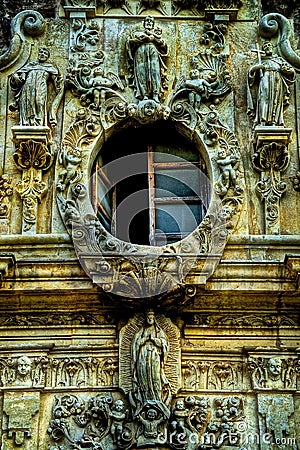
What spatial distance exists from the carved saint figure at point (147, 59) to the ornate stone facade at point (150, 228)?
22mm

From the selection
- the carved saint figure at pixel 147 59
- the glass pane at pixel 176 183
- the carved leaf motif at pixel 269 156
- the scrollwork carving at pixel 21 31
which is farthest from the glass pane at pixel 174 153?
the scrollwork carving at pixel 21 31

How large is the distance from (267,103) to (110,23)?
2.15 metres

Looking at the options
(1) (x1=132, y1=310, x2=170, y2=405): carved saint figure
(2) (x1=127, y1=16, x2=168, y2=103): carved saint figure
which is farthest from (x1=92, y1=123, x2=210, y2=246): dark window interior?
(1) (x1=132, y1=310, x2=170, y2=405): carved saint figure

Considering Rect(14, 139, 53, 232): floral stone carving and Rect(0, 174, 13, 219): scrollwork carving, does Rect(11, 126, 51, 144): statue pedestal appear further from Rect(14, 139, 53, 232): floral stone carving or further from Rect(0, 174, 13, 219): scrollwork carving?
Rect(0, 174, 13, 219): scrollwork carving

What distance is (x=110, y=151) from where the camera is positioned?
1258cm

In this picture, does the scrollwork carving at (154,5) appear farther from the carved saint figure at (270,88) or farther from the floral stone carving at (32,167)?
the floral stone carving at (32,167)

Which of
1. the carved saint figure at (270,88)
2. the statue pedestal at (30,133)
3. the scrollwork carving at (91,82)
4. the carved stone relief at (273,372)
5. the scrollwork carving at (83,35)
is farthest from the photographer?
the scrollwork carving at (83,35)

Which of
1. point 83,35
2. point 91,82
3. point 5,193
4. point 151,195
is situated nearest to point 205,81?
point 91,82

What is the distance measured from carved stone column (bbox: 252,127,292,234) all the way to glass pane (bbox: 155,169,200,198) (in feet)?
2.35

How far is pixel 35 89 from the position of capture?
12.4m

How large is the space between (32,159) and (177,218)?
1679 mm

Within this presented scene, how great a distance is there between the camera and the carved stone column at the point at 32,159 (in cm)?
1200

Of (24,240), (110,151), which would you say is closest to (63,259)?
(24,240)

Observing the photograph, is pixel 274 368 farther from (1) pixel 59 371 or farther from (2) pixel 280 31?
(2) pixel 280 31
